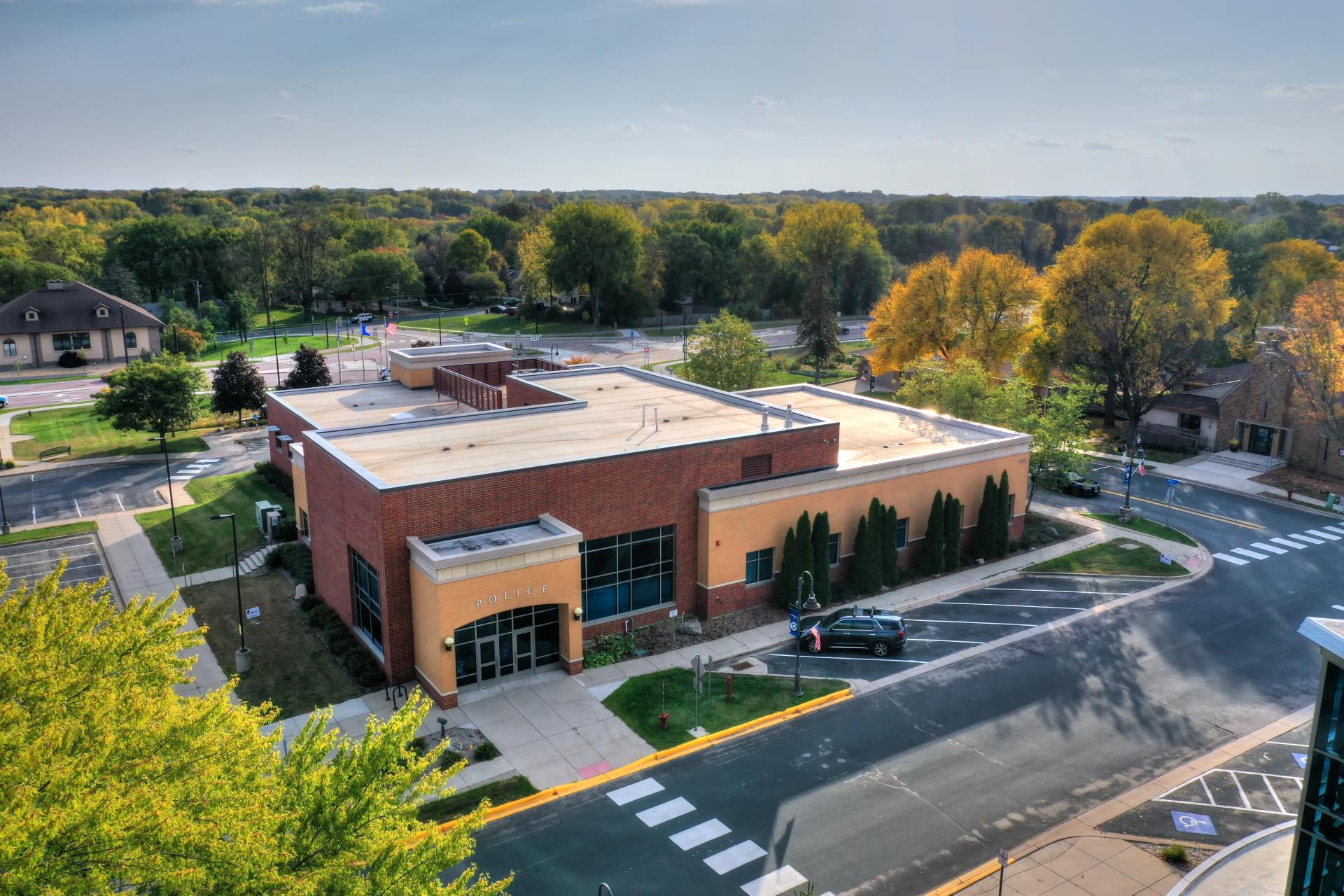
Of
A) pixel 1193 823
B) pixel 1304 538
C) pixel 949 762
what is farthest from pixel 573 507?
pixel 1304 538

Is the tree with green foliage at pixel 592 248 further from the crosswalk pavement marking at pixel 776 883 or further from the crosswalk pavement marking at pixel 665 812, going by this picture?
the crosswalk pavement marking at pixel 776 883

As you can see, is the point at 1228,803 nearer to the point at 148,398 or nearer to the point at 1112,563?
the point at 1112,563

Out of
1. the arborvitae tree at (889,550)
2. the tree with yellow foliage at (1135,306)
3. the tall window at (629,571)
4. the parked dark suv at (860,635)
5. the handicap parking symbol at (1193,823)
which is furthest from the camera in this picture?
the tree with yellow foliage at (1135,306)

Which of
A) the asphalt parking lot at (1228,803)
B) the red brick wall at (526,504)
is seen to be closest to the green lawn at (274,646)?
the red brick wall at (526,504)

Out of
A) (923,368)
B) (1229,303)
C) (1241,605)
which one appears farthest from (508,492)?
(1229,303)

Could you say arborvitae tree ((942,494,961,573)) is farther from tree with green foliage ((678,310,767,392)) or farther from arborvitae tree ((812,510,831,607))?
tree with green foliage ((678,310,767,392))
